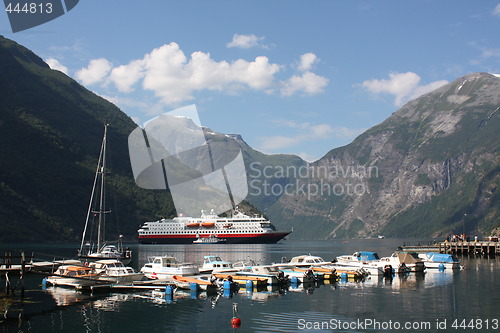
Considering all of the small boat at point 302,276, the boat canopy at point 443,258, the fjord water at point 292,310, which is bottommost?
the fjord water at point 292,310

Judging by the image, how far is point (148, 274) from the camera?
52.0m

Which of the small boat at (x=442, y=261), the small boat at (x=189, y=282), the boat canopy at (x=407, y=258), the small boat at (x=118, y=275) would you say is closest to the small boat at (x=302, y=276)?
the small boat at (x=189, y=282)

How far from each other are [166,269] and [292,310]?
65.8ft

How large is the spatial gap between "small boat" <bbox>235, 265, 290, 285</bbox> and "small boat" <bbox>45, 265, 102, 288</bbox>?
1414 centimetres

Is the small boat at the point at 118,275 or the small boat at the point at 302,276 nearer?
the small boat at the point at 118,275

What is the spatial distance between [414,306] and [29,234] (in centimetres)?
16795

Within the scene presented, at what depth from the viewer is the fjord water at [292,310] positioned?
1174 inches

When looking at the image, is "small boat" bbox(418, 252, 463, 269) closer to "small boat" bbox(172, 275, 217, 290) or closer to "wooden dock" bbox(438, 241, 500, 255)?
"wooden dock" bbox(438, 241, 500, 255)

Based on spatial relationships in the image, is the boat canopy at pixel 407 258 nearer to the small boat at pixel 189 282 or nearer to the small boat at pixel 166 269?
the small boat at pixel 166 269

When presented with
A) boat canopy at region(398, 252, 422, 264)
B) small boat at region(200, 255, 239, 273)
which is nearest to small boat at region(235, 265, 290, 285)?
small boat at region(200, 255, 239, 273)

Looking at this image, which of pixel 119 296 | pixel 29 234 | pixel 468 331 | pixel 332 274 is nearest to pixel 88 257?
pixel 119 296

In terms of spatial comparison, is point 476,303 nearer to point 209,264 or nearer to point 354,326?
point 354,326

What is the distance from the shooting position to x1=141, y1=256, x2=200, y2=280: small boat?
51.0m

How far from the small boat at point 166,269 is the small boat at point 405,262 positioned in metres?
24.8
